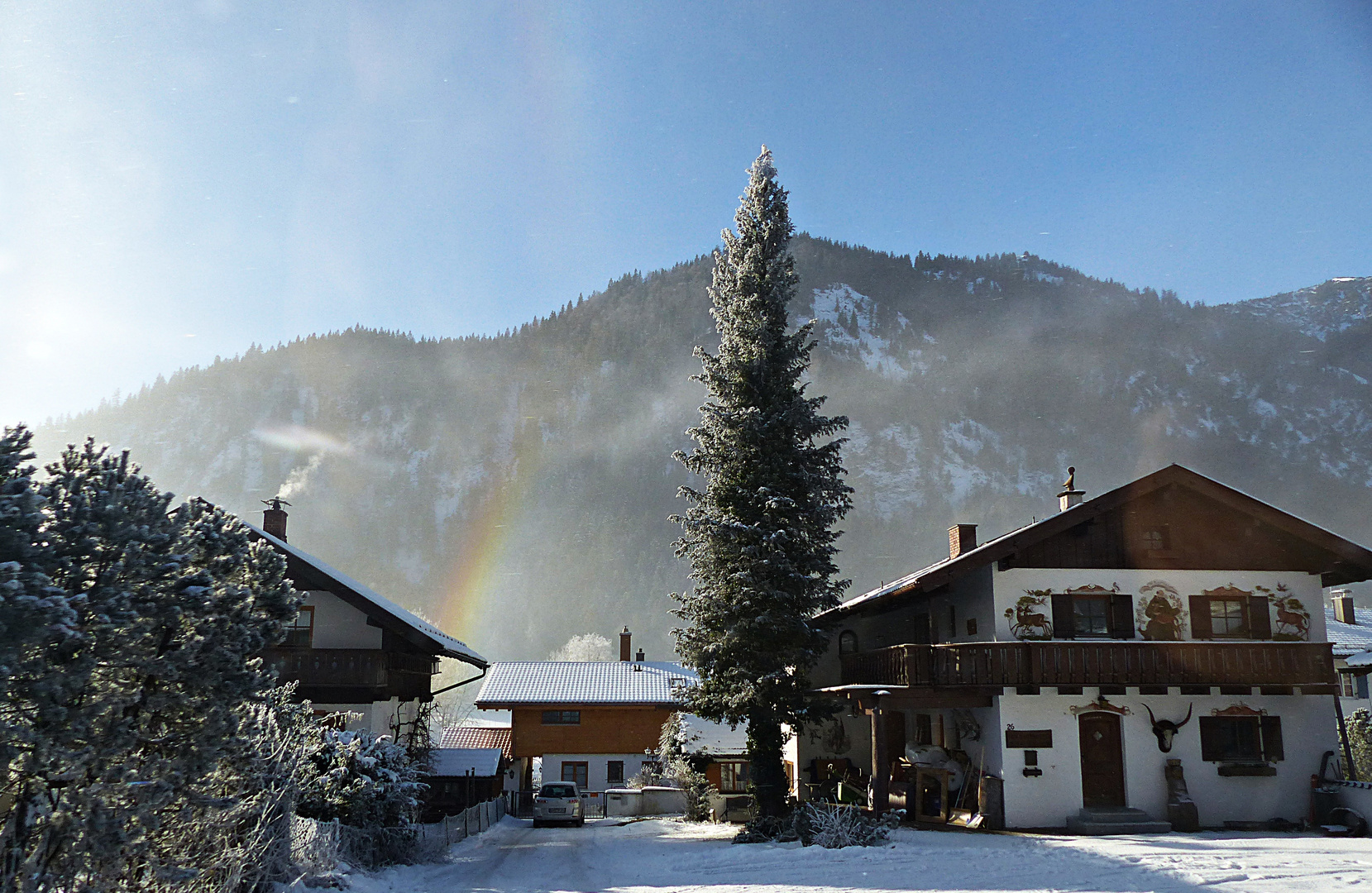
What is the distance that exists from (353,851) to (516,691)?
2928 centimetres

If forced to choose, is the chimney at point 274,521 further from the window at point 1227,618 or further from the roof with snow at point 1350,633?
the roof with snow at point 1350,633

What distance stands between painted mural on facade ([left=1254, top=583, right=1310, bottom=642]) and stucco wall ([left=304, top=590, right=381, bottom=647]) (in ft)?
77.4

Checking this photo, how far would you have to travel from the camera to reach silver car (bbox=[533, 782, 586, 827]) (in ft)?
110

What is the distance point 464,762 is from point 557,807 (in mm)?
3780

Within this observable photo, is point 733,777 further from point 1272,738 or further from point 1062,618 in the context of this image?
point 1272,738

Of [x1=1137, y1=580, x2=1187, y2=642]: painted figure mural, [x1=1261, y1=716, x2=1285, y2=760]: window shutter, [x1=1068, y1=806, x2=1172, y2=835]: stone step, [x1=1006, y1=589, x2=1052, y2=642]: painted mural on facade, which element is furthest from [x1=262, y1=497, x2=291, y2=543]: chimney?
[x1=1261, y1=716, x2=1285, y2=760]: window shutter

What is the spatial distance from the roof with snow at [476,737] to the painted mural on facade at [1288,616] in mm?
39196

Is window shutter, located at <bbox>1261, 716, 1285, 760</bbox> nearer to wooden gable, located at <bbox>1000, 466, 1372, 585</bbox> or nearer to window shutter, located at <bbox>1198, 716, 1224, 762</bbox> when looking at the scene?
window shutter, located at <bbox>1198, 716, 1224, 762</bbox>

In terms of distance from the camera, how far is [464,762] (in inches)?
1282

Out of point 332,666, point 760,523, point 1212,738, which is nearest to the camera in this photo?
point 1212,738

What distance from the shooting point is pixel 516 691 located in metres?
46.6

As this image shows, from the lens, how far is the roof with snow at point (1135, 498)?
2245 cm

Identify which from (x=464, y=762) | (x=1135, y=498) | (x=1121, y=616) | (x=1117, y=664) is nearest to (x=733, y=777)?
(x=464, y=762)

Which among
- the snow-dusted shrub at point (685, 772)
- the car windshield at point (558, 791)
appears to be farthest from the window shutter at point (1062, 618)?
the car windshield at point (558, 791)
